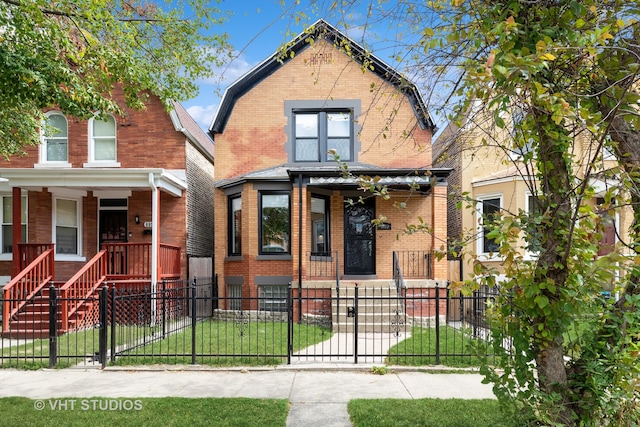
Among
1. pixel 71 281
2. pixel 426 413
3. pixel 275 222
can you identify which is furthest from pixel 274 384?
pixel 275 222

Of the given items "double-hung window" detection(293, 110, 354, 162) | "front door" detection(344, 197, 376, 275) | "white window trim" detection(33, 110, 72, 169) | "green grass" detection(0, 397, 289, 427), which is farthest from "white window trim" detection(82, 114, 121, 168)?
"green grass" detection(0, 397, 289, 427)

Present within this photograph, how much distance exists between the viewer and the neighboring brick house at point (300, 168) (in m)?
14.4

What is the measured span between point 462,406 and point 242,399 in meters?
2.78

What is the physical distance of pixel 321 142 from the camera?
1516 centimetres

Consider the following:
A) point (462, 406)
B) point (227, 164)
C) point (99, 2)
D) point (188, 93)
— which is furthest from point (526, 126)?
point (227, 164)

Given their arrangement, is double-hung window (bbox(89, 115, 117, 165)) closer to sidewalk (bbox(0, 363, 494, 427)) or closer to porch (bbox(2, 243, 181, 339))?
porch (bbox(2, 243, 181, 339))

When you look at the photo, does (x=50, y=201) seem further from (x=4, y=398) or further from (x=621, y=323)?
(x=621, y=323)

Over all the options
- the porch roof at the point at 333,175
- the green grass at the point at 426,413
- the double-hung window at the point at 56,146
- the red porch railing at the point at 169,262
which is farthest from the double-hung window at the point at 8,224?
the green grass at the point at 426,413

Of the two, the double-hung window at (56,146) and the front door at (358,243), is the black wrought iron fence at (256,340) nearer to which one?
the front door at (358,243)

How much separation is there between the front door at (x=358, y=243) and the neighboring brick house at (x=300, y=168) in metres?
0.03

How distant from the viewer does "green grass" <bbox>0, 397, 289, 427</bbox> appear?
521 centimetres

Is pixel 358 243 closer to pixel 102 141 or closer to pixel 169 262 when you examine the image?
pixel 169 262

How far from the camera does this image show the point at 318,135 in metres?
15.2

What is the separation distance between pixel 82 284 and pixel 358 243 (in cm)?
802
